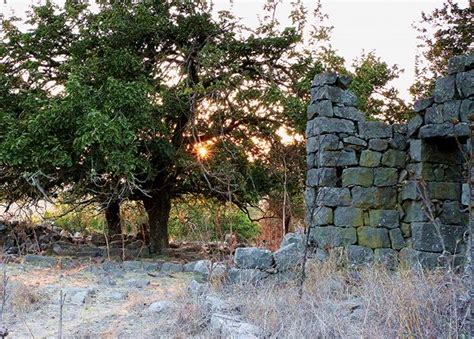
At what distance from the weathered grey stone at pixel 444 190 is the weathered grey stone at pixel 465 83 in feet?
3.51

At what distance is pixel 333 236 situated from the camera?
642 cm

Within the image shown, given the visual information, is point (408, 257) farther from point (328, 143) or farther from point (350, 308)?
point (350, 308)

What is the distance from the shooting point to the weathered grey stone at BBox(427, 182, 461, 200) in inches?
239

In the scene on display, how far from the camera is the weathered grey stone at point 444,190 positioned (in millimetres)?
6078

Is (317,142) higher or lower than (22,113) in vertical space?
lower

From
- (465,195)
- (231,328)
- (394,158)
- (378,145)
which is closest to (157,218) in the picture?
(378,145)

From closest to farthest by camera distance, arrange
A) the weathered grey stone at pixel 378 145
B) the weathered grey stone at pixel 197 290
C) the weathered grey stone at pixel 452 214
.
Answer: the weathered grey stone at pixel 197 290, the weathered grey stone at pixel 452 214, the weathered grey stone at pixel 378 145

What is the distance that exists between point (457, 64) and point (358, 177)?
1709mm

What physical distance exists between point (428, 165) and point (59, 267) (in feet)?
18.4

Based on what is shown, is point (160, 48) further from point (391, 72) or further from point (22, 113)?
point (391, 72)

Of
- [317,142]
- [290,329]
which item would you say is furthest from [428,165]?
[290,329]

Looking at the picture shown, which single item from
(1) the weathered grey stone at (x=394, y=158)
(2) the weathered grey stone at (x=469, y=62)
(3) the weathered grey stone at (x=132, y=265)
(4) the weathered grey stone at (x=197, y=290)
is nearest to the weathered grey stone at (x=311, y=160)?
(1) the weathered grey stone at (x=394, y=158)

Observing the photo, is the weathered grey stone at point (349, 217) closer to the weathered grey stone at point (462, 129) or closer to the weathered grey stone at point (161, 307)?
the weathered grey stone at point (462, 129)

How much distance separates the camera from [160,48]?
956 cm
